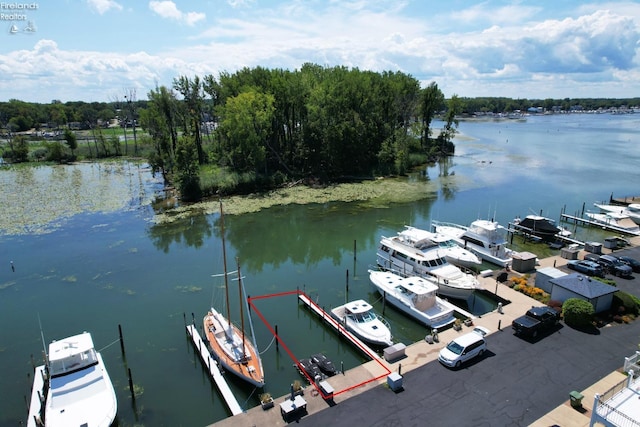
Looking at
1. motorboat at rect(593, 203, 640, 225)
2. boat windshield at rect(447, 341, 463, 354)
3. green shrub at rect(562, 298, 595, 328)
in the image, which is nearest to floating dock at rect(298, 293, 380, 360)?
boat windshield at rect(447, 341, 463, 354)

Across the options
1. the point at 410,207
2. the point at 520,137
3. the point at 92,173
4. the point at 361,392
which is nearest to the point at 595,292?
the point at 361,392

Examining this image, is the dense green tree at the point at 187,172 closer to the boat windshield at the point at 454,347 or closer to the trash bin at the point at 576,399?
the boat windshield at the point at 454,347

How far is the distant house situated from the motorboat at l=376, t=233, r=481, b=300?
4.97m

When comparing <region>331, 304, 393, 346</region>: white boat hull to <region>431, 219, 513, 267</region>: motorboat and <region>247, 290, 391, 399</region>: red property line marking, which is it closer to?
<region>247, 290, 391, 399</region>: red property line marking

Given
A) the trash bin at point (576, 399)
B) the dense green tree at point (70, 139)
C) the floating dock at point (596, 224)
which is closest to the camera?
the trash bin at point (576, 399)

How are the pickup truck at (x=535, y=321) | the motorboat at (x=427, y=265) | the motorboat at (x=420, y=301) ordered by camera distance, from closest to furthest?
1. the pickup truck at (x=535, y=321)
2. the motorboat at (x=420, y=301)
3. the motorboat at (x=427, y=265)

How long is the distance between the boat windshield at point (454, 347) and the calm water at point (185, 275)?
14.8 feet

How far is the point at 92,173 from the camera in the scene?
76750 mm

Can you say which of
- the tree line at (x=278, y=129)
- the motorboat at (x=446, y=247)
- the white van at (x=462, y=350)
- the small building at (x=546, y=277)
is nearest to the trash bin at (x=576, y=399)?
the white van at (x=462, y=350)

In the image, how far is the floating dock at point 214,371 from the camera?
59.8 ft

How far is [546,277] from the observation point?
27.0 meters

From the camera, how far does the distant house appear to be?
22797 millimetres

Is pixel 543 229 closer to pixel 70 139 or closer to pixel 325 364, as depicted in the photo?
pixel 325 364

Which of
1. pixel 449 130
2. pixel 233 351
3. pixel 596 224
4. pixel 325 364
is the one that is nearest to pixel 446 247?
pixel 325 364
